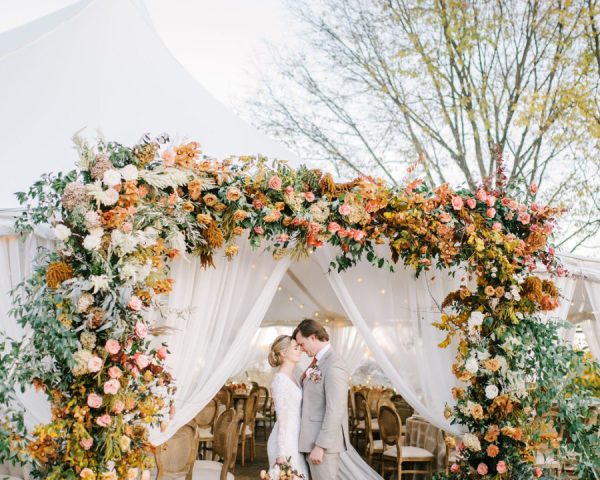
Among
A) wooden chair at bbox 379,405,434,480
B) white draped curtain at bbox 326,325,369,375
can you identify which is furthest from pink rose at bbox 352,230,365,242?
white draped curtain at bbox 326,325,369,375

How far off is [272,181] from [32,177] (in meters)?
2.18

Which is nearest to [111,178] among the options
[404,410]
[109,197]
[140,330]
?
[109,197]

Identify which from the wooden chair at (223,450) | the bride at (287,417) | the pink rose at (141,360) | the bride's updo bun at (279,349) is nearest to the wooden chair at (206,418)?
the wooden chair at (223,450)

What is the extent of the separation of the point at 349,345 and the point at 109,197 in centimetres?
796

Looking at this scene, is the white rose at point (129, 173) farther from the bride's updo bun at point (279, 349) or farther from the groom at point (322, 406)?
the bride's updo bun at point (279, 349)

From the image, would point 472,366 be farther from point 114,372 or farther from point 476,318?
point 114,372

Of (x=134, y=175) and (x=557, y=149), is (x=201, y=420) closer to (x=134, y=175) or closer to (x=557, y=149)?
(x=134, y=175)

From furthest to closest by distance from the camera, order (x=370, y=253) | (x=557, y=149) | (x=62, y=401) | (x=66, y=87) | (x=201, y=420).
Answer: (x=557, y=149)
(x=201, y=420)
(x=66, y=87)
(x=370, y=253)
(x=62, y=401)

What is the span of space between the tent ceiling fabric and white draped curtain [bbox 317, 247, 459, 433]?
53.9 inches

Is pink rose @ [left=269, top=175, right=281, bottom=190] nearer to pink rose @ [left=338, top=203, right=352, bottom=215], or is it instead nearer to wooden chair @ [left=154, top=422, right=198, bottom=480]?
pink rose @ [left=338, top=203, right=352, bottom=215]

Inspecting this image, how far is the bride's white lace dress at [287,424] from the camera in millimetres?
4801

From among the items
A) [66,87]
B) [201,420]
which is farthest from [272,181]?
[201,420]

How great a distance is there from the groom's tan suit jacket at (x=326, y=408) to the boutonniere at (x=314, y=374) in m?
0.02

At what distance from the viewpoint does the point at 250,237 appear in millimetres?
4840
